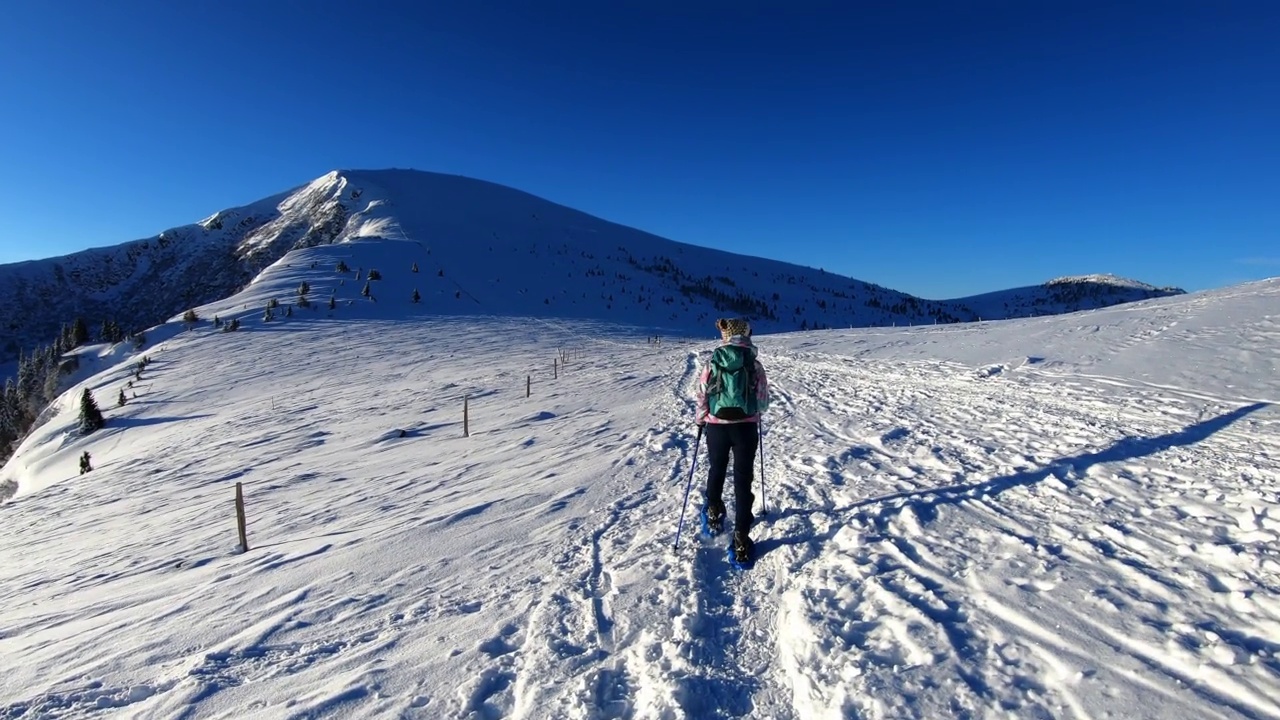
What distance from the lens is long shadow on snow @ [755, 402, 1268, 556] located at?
6273mm

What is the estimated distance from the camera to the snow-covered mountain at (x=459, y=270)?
57325mm

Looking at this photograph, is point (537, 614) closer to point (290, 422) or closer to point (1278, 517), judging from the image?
point (1278, 517)

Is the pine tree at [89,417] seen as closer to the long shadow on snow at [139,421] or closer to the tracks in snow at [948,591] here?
the long shadow on snow at [139,421]

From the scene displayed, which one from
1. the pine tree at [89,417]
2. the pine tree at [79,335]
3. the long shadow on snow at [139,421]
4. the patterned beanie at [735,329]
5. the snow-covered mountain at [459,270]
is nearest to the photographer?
the patterned beanie at [735,329]

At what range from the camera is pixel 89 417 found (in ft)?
82.7

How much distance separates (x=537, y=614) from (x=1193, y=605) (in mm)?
5071

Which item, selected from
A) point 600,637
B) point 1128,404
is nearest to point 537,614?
point 600,637

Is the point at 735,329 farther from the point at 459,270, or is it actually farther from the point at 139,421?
the point at 459,270

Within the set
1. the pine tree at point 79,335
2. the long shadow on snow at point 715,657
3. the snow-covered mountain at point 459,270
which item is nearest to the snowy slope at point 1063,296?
the snow-covered mountain at point 459,270

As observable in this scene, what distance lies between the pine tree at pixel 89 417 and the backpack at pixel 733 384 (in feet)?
104

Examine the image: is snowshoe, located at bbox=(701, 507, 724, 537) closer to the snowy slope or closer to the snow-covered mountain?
the snow-covered mountain

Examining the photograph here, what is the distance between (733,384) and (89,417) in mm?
32443

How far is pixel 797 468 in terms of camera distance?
8531 millimetres

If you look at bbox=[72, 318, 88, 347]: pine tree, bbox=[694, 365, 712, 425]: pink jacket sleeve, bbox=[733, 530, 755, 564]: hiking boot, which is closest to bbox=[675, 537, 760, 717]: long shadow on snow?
bbox=[733, 530, 755, 564]: hiking boot
